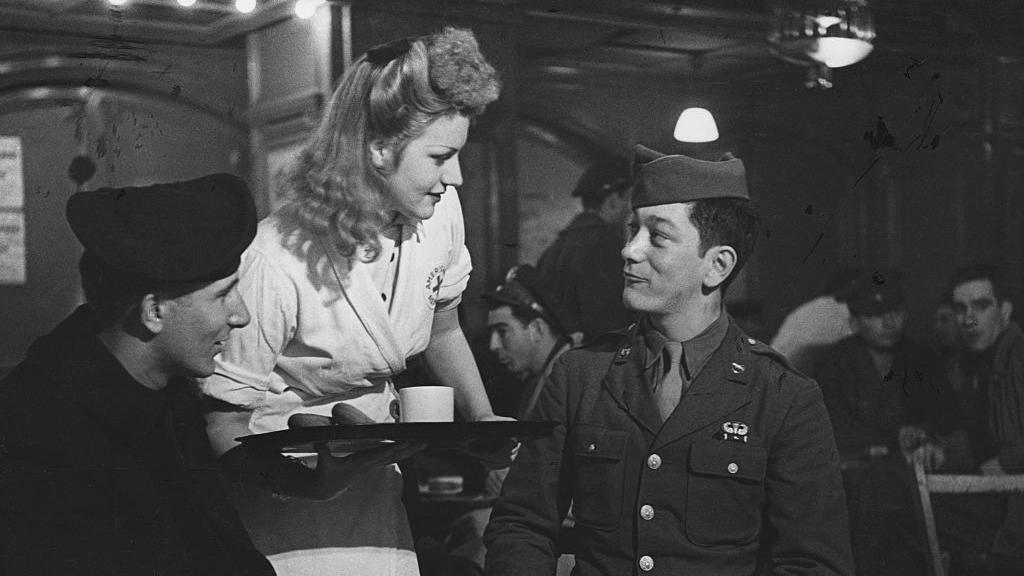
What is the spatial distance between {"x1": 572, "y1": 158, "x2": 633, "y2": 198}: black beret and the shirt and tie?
45cm

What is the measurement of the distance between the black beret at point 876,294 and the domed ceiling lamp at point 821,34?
1.61 ft

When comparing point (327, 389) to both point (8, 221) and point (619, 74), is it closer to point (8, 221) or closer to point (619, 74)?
point (8, 221)

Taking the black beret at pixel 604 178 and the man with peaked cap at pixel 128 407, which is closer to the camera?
the man with peaked cap at pixel 128 407

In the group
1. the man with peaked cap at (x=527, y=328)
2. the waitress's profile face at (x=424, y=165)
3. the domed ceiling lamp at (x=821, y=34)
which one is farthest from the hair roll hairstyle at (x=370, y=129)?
the domed ceiling lamp at (x=821, y=34)

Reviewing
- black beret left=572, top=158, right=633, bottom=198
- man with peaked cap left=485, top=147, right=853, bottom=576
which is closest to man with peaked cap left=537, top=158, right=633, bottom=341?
black beret left=572, top=158, right=633, bottom=198

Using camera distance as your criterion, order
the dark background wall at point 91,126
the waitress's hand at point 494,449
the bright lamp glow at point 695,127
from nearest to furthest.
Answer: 1. the waitress's hand at point 494,449
2. the dark background wall at point 91,126
3. the bright lamp glow at point 695,127

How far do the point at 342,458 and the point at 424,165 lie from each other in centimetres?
55

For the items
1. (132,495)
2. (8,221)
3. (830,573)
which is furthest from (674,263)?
(8,221)

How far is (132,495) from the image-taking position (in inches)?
87.9

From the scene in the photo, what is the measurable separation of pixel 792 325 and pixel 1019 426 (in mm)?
689

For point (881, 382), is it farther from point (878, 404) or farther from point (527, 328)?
point (527, 328)

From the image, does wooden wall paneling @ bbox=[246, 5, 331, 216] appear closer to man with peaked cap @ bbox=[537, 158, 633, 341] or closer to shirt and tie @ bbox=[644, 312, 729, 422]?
man with peaked cap @ bbox=[537, 158, 633, 341]

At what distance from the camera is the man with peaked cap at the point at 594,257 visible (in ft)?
8.95

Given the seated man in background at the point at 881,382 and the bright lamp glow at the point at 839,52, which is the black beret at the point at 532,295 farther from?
the bright lamp glow at the point at 839,52
